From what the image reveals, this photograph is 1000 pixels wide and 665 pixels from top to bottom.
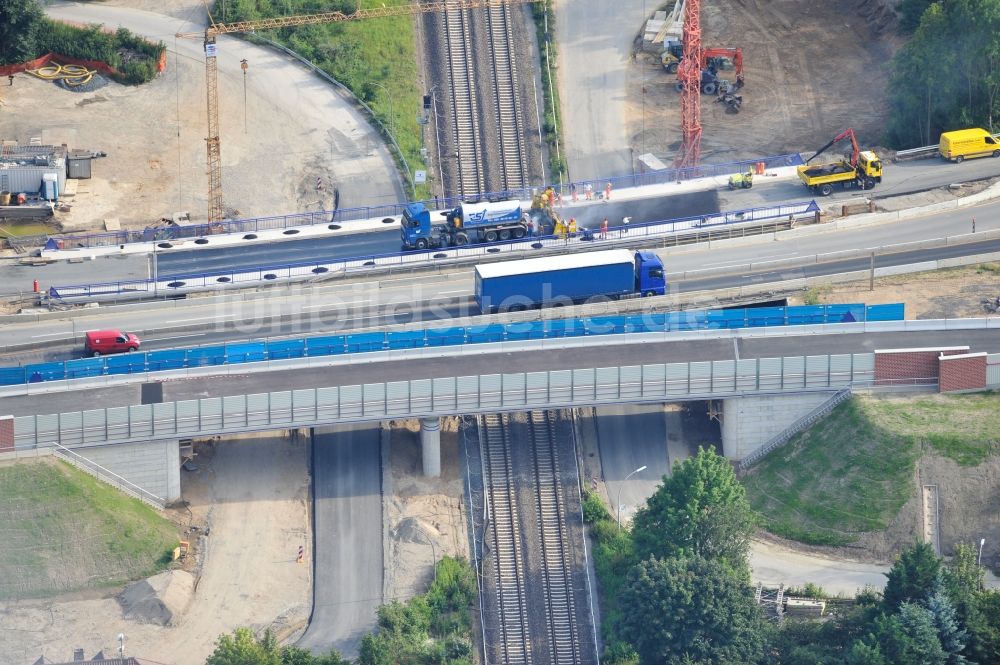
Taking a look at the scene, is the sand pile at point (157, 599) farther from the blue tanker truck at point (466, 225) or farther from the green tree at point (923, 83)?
the green tree at point (923, 83)

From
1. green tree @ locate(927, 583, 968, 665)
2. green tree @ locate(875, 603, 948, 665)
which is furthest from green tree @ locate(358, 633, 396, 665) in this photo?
green tree @ locate(927, 583, 968, 665)

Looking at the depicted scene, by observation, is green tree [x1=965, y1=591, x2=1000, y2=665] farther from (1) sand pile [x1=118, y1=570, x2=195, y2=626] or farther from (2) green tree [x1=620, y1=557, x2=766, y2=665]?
(1) sand pile [x1=118, y1=570, x2=195, y2=626]

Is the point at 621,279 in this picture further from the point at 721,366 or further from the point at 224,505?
the point at 224,505

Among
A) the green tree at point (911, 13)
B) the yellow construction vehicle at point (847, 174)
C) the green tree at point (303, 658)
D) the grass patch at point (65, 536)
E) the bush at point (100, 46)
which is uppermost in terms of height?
the bush at point (100, 46)

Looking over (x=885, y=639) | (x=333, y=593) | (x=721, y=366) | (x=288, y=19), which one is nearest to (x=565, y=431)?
(x=721, y=366)

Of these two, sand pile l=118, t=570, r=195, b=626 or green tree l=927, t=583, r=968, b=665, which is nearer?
green tree l=927, t=583, r=968, b=665

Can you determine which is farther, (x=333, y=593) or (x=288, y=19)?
(x=288, y=19)

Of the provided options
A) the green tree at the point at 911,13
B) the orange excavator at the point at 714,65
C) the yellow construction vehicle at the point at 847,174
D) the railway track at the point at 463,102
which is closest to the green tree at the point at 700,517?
the yellow construction vehicle at the point at 847,174
